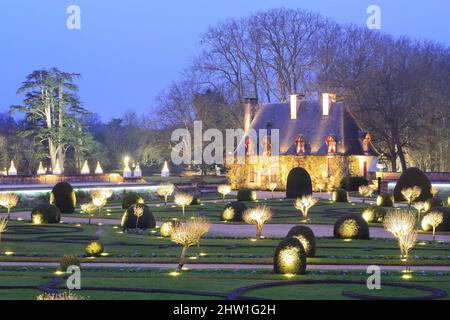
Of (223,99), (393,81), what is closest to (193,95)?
(223,99)

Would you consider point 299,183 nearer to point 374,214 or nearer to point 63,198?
point 374,214

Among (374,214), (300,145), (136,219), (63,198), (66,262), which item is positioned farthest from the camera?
(300,145)

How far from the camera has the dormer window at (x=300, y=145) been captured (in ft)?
204

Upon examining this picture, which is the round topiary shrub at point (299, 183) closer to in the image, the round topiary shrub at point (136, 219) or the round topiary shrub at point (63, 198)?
the round topiary shrub at point (63, 198)

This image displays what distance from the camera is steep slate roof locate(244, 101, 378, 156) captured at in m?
62.1

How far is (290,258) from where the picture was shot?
18.6 metres

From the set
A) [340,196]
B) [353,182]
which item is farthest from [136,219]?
[353,182]

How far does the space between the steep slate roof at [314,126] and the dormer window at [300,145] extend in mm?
303

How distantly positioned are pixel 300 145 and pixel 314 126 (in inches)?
108

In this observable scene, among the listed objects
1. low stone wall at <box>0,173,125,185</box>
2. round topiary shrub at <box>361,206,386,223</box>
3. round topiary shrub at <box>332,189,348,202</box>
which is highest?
low stone wall at <box>0,173,125,185</box>

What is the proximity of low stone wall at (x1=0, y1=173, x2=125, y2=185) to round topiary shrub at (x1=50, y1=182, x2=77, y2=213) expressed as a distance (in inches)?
732

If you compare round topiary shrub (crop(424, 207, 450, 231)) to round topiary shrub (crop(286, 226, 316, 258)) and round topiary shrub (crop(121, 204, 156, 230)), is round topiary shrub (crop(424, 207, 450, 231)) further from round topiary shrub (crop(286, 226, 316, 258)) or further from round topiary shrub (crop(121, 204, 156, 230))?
round topiary shrub (crop(121, 204, 156, 230))

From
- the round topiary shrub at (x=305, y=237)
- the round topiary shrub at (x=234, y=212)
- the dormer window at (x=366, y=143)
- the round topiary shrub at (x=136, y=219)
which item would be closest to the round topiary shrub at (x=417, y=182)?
the round topiary shrub at (x=234, y=212)

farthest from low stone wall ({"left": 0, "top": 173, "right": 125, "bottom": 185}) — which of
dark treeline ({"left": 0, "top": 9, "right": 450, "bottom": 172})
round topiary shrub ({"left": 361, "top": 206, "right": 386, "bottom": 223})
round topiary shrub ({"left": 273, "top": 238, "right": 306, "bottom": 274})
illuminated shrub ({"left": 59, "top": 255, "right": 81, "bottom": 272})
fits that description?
round topiary shrub ({"left": 273, "top": 238, "right": 306, "bottom": 274})
